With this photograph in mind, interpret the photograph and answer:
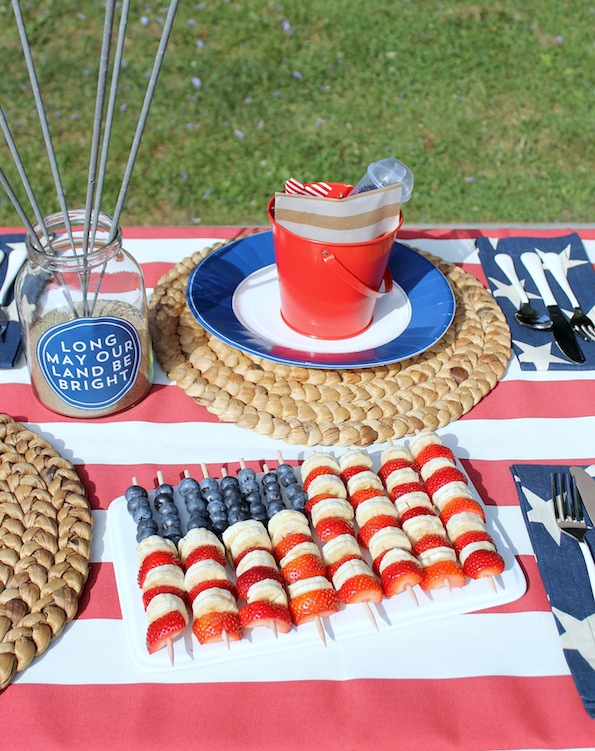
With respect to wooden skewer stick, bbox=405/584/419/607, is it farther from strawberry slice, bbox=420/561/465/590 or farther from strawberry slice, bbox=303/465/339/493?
strawberry slice, bbox=303/465/339/493

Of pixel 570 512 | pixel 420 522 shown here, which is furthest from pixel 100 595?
pixel 570 512

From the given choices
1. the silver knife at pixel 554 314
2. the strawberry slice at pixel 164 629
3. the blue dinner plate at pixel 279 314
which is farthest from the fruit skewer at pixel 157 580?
the silver knife at pixel 554 314

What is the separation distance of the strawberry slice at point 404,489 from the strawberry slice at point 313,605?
0.61 feet

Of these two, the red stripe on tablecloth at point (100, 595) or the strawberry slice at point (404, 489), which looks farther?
the strawberry slice at point (404, 489)

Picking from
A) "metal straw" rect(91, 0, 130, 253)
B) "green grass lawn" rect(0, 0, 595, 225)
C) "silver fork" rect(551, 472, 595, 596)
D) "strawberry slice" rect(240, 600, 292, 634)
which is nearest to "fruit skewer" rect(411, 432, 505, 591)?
"silver fork" rect(551, 472, 595, 596)

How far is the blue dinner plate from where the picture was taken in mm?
1229

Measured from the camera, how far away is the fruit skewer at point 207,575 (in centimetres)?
86

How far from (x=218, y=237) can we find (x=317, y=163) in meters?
2.10

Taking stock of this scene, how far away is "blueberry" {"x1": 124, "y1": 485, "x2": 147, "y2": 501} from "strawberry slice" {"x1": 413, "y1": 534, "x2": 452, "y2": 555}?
0.36m

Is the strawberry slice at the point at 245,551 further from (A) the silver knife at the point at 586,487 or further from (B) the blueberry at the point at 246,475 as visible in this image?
(A) the silver knife at the point at 586,487

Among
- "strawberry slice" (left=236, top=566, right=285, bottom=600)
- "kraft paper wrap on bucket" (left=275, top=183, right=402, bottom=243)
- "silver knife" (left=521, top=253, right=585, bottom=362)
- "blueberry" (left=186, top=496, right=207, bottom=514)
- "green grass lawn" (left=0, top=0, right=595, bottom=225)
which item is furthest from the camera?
"green grass lawn" (left=0, top=0, right=595, bottom=225)

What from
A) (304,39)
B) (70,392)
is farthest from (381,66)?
(70,392)

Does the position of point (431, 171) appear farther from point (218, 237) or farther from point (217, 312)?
point (217, 312)

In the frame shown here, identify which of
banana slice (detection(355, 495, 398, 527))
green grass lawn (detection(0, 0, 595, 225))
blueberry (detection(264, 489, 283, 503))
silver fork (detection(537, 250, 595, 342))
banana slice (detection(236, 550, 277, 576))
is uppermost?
silver fork (detection(537, 250, 595, 342))
